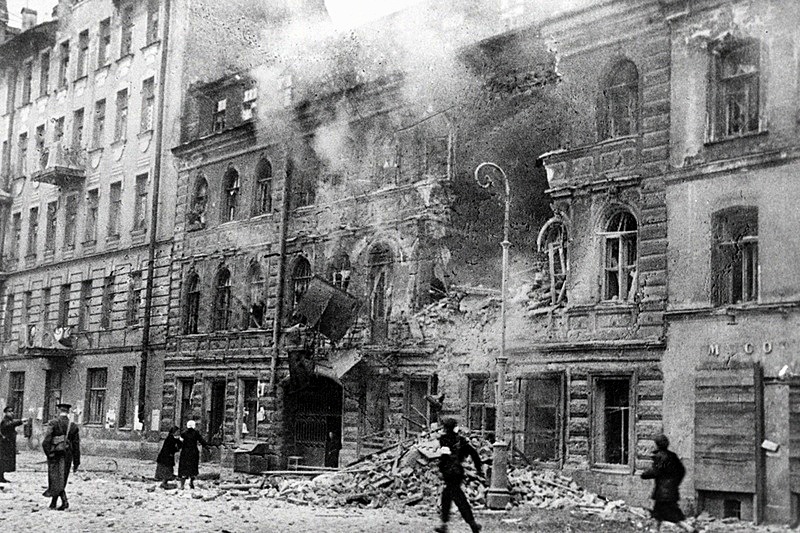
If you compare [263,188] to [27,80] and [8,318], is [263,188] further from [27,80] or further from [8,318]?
[27,80]

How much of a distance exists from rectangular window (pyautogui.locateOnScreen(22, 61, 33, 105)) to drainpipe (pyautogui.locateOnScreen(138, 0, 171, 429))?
11213mm

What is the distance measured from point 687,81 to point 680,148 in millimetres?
1313

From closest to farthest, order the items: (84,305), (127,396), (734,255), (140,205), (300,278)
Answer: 1. (734,255)
2. (300,278)
3. (127,396)
4. (140,205)
5. (84,305)

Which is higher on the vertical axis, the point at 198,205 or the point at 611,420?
the point at 198,205

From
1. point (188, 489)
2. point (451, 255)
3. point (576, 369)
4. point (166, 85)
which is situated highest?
point (166, 85)

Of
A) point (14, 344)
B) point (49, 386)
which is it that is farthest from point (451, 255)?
point (14, 344)

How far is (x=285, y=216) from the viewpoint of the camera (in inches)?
1207

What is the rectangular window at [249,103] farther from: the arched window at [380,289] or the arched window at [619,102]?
the arched window at [619,102]

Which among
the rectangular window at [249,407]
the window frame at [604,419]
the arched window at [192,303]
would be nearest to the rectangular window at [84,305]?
the arched window at [192,303]

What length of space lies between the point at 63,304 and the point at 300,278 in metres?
14.9

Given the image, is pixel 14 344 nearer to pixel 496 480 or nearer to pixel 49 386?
pixel 49 386

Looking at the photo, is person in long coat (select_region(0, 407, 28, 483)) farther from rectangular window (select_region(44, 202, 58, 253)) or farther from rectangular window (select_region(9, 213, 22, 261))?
rectangular window (select_region(9, 213, 22, 261))

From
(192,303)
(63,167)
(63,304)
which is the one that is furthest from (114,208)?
(192,303)

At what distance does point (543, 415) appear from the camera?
73.5ft
